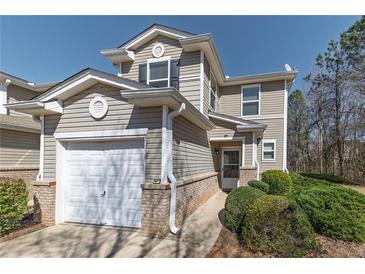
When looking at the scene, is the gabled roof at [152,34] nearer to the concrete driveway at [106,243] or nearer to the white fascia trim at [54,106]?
the white fascia trim at [54,106]

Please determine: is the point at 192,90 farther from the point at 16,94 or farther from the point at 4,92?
the point at 16,94

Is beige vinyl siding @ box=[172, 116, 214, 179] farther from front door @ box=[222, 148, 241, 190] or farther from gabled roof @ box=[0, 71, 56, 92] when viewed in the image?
gabled roof @ box=[0, 71, 56, 92]

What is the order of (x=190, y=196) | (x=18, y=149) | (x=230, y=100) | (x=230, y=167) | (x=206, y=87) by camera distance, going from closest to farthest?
(x=190, y=196) < (x=206, y=87) < (x=18, y=149) < (x=230, y=167) < (x=230, y=100)

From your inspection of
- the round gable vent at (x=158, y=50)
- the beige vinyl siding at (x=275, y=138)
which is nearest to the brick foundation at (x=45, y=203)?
the round gable vent at (x=158, y=50)

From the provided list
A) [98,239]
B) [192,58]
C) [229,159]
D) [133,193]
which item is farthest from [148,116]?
[229,159]

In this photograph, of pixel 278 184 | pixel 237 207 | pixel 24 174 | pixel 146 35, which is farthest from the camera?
pixel 24 174

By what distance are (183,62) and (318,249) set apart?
7.85 metres

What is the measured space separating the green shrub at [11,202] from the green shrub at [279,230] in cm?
572

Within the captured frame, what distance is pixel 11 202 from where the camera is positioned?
201 inches

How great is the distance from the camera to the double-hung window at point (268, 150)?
11.8 metres

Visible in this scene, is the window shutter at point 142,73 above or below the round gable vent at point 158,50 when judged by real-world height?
below

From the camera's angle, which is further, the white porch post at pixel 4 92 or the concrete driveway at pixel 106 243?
the white porch post at pixel 4 92

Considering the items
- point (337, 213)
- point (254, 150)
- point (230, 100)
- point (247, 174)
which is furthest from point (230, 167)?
point (337, 213)

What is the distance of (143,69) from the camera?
9.41m
